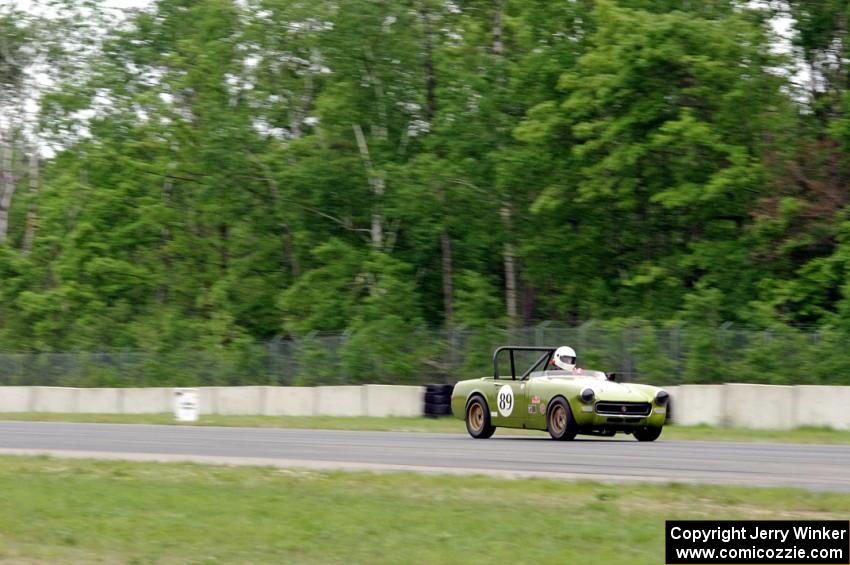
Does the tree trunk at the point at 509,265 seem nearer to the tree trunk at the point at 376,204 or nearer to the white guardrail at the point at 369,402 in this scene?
the tree trunk at the point at 376,204

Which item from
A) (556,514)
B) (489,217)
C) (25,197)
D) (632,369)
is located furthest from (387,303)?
(556,514)

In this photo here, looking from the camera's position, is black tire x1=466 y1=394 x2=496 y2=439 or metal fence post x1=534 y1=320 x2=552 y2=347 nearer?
black tire x1=466 y1=394 x2=496 y2=439

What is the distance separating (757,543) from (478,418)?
42.5 ft

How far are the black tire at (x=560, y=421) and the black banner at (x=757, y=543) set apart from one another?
9856 mm

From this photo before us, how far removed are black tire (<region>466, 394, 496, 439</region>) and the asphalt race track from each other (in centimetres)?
18

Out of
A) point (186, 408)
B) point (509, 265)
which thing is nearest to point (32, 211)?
point (509, 265)

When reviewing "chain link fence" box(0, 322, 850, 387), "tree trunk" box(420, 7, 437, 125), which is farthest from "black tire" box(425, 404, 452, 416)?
"tree trunk" box(420, 7, 437, 125)

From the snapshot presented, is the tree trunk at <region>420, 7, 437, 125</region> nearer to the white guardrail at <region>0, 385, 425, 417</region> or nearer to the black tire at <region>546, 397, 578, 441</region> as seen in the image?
the white guardrail at <region>0, 385, 425, 417</region>

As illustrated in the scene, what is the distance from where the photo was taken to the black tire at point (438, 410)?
97.6 feet

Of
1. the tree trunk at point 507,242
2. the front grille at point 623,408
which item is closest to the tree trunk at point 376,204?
the tree trunk at point 507,242

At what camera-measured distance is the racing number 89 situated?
1998 cm

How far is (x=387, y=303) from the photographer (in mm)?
40500

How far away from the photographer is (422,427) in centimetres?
2625

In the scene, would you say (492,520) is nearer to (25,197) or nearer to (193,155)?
(193,155)
